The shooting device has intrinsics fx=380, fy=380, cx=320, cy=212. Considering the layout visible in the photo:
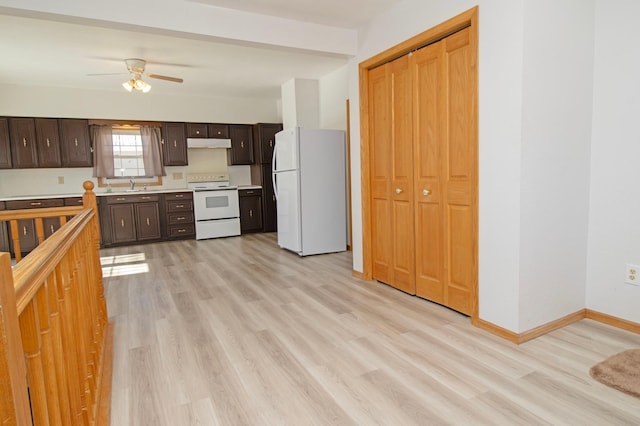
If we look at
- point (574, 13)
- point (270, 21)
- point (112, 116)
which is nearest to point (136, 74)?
point (112, 116)

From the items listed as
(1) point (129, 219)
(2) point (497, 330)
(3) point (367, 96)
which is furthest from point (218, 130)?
(2) point (497, 330)

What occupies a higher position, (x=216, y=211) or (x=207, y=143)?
(x=207, y=143)

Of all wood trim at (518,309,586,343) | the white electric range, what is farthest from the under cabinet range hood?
wood trim at (518,309,586,343)

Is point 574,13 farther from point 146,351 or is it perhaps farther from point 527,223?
point 146,351

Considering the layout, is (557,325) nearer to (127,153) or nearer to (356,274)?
(356,274)

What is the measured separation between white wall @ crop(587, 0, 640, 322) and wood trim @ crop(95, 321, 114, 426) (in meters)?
3.06

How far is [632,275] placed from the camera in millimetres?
2455

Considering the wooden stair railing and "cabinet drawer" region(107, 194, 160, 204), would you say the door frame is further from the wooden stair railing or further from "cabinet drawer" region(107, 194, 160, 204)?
"cabinet drawer" region(107, 194, 160, 204)

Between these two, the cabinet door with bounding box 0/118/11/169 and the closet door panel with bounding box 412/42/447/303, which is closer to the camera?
the closet door panel with bounding box 412/42/447/303

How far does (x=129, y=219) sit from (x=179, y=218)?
2.49ft

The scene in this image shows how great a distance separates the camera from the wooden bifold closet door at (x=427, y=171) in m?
2.64

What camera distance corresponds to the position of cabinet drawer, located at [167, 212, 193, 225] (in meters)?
6.40

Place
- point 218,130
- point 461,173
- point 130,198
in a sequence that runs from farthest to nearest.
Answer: point 218,130 → point 130,198 → point 461,173

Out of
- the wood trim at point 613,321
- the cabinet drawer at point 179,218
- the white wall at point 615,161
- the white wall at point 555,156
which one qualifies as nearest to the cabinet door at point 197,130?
the cabinet drawer at point 179,218
